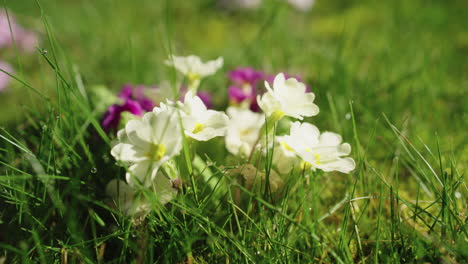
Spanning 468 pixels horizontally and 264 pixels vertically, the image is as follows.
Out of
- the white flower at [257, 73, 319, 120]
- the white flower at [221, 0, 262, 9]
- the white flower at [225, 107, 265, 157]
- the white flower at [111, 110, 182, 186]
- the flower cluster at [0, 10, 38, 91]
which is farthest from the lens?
the white flower at [221, 0, 262, 9]

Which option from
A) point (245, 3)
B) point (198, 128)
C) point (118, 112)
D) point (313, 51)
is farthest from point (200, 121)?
point (245, 3)

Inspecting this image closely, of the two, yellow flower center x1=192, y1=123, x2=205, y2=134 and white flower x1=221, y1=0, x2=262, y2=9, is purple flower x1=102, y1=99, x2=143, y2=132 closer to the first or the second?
yellow flower center x1=192, y1=123, x2=205, y2=134

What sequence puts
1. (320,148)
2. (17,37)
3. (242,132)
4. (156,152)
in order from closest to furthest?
(156,152) → (320,148) → (242,132) → (17,37)

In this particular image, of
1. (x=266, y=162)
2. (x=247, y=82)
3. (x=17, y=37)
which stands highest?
(x=266, y=162)

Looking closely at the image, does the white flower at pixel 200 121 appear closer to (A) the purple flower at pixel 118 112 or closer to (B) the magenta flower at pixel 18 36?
(A) the purple flower at pixel 118 112

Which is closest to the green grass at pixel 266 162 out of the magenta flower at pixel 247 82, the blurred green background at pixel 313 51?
the blurred green background at pixel 313 51

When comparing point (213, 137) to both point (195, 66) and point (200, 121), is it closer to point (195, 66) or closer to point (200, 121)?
point (200, 121)

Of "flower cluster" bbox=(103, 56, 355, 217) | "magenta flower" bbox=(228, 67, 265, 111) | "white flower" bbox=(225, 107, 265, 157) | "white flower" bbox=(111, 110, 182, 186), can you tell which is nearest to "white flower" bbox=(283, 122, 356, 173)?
"flower cluster" bbox=(103, 56, 355, 217)
